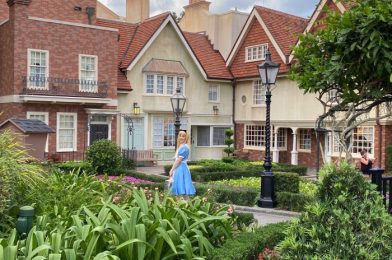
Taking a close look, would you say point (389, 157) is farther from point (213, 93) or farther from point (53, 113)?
point (53, 113)

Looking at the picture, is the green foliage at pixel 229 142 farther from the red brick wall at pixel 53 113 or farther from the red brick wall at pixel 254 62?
the red brick wall at pixel 53 113

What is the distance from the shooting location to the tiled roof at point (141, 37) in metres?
27.8

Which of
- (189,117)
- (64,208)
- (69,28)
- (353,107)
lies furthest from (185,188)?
(189,117)

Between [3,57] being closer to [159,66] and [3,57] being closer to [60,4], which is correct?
[60,4]

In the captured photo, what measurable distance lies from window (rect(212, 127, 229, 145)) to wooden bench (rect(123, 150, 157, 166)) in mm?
4981

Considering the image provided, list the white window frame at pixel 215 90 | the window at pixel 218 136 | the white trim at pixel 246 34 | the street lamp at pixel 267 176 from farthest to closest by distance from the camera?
the window at pixel 218 136 → the white window frame at pixel 215 90 → the white trim at pixel 246 34 → the street lamp at pixel 267 176

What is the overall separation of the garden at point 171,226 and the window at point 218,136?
23.0 meters

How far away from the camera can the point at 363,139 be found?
2544 centimetres

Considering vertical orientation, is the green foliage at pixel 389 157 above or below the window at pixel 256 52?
below

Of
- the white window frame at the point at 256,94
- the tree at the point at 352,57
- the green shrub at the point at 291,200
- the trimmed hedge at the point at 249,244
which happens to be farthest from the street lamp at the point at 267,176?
the white window frame at the point at 256,94

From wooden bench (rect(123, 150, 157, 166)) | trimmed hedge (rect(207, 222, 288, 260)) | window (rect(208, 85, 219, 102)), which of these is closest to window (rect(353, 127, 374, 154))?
window (rect(208, 85, 219, 102))

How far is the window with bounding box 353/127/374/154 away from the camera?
25.0m

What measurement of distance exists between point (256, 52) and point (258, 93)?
8.47 ft

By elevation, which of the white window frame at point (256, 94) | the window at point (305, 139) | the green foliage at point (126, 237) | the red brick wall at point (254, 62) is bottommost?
the green foliage at point (126, 237)
